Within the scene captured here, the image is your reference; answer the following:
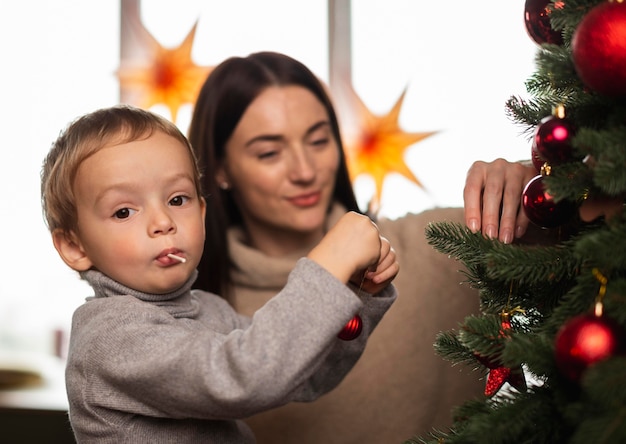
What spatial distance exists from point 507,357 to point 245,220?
1408 mm

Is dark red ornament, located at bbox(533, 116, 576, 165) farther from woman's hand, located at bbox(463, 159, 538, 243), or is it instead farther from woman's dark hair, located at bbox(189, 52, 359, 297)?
woman's dark hair, located at bbox(189, 52, 359, 297)

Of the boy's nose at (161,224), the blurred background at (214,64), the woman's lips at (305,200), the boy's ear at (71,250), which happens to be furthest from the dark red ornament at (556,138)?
the blurred background at (214,64)

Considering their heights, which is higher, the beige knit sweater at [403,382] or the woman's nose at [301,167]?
the woman's nose at [301,167]

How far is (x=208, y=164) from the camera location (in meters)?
1.97

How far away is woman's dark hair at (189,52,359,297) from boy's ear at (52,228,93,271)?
767 millimetres

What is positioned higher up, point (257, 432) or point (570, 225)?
point (570, 225)

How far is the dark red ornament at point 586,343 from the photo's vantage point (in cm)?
62

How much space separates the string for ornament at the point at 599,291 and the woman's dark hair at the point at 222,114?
132 centimetres

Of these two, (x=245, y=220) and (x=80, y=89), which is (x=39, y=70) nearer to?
(x=80, y=89)

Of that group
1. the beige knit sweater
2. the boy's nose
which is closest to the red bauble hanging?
the boy's nose

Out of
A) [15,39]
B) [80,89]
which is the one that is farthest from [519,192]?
[15,39]

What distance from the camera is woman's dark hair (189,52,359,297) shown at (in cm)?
191

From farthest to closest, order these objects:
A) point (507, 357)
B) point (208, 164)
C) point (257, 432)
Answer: point (208, 164) < point (257, 432) < point (507, 357)

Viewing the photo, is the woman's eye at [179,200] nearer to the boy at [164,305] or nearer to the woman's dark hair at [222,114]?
the boy at [164,305]
